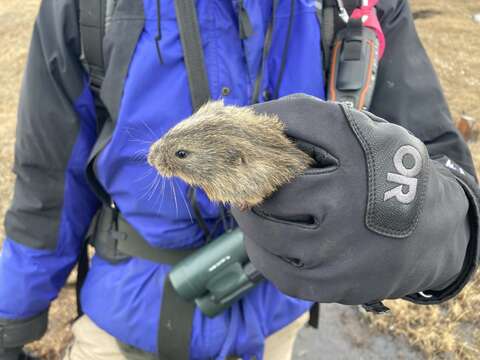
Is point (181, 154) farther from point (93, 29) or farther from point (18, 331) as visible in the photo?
point (18, 331)

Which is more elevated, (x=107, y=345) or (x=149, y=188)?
(x=149, y=188)

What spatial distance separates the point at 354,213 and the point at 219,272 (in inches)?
43.6

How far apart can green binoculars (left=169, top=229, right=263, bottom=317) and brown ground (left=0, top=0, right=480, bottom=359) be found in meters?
2.23

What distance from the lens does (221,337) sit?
2.60 m

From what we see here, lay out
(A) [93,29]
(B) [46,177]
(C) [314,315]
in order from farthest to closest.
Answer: (C) [314,315]
(B) [46,177]
(A) [93,29]

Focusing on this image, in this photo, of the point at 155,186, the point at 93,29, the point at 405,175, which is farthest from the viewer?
the point at 155,186

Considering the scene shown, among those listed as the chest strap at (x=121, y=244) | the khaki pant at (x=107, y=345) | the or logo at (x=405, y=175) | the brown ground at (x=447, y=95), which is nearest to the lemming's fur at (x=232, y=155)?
the or logo at (x=405, y=175)

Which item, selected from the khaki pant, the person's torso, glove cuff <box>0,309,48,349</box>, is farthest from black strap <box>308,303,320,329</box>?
glove cuff <box>0,309,48,349</box>

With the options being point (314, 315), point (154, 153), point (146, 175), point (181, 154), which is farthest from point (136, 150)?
point (314, 315)

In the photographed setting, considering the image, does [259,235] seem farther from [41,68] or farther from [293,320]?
[41,68]

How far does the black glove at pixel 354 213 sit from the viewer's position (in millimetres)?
1577

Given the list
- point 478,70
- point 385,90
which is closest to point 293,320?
point 385,90

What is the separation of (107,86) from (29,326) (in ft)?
5.31

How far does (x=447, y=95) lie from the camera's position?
876cm
